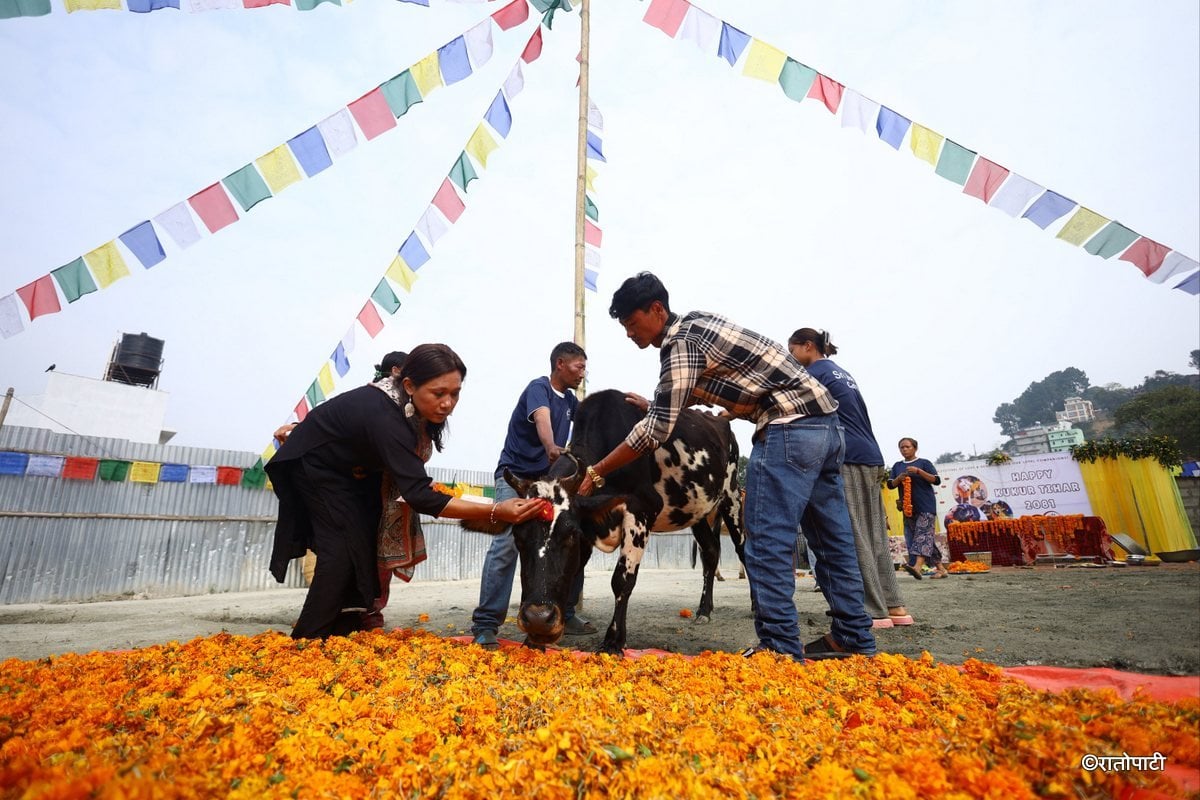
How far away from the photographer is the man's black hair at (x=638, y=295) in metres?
3.40

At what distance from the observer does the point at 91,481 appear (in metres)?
9.30

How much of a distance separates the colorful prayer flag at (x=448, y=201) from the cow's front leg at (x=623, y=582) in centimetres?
572

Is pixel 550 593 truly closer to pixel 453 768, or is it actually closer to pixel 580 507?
pixel 580 507

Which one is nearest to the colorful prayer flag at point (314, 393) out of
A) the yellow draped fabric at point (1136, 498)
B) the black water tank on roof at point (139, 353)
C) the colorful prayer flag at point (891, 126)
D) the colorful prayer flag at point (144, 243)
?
the colorful prayer flag at point (144, 243)

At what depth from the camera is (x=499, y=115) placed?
772 centimetres

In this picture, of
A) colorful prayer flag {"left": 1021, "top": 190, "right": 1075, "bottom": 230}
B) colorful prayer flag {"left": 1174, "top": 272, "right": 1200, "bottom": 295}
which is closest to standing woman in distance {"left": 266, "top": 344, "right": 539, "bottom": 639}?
colorful prayer flag {"left": 1174, "top": 272, "right": 1200, "bottom": 295}

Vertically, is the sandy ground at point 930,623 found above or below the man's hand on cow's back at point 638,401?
below

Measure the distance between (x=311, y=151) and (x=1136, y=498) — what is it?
615 inches

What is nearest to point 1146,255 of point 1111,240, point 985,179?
point 1111,240

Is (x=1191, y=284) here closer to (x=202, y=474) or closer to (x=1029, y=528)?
(x=1029, y=528)

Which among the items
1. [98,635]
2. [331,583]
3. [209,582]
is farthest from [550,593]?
[209,582]

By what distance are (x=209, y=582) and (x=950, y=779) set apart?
11942 mm

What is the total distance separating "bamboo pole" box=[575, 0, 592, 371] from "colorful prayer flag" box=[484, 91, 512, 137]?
110cm

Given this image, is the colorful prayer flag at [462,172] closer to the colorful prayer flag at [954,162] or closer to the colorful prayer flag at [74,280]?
the colorful prayer flag at [74,280]
